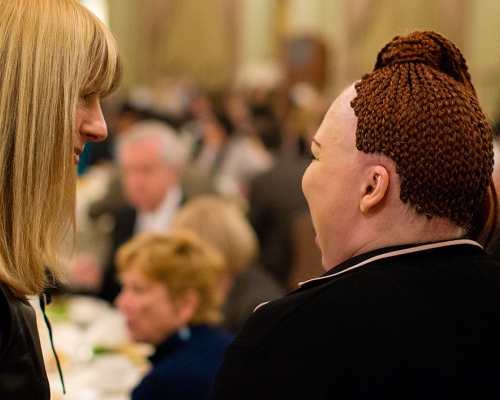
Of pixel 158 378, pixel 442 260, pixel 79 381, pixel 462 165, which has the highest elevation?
pixel 462 165

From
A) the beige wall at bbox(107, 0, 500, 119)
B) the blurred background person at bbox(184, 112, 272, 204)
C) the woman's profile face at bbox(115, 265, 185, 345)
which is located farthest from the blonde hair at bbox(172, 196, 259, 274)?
the beige wall at bbox(107, 0, 500, 119)

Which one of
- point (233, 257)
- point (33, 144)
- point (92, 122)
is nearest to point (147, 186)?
point (233, 257)

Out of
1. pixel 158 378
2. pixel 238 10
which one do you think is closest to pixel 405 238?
pixel 158 378

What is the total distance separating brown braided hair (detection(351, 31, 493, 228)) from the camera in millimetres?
1151

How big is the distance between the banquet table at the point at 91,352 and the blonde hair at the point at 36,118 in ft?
4.97

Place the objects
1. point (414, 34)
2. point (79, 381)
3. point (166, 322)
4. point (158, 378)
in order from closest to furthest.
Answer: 1. point (414, 34)
2. point (158, 378)
3. point (166, 322)
4. point (79, 381)

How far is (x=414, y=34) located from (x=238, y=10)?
12.5 m

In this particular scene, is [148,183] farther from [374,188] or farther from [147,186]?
[374,188]

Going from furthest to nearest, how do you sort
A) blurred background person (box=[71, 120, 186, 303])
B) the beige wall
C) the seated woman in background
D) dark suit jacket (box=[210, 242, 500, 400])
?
the beige wall → blurred background person (box=[71, 120, 186, 303]) → the seated woman in background → dark suit jacket (box=[210, 242, 500, 400])

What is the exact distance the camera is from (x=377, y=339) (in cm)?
109

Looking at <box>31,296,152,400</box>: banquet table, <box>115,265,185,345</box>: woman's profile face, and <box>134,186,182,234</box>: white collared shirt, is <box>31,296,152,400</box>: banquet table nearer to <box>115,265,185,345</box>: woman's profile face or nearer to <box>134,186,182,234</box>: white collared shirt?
<box>115,265,185,345</box>: woman's profile face

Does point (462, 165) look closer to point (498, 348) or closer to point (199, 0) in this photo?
point (498, 348)

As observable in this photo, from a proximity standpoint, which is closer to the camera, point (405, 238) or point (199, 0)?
point (405, 238)

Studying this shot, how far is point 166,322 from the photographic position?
251 cm
